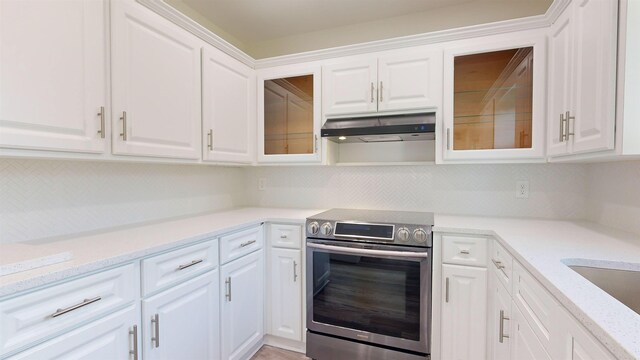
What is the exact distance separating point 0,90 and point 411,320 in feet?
7.23

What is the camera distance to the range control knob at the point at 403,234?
1751 millimetres

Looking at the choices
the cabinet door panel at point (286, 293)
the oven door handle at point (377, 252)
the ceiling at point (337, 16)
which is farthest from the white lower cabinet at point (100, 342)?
the ceiling at point (337, 16)

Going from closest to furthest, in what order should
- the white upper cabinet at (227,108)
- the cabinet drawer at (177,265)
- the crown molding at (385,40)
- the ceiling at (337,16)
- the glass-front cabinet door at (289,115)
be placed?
1. the cabinet drawer at (177,265)
2. the crown molding at (385,40)
3. the white upper cabinet at (227,108)
4. the ceiling at (337,16)
5. the glass-front cabinet door at (289,115)

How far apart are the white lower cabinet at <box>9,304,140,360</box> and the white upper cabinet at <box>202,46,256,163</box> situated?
42.6 inches

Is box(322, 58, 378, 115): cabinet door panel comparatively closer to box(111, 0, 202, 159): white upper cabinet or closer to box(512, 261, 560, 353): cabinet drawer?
box(111, 0, 202, 159): white upper cabinet

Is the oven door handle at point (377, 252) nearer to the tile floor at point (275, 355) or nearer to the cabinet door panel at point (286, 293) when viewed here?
the cabinet door panel at point (286, 293)

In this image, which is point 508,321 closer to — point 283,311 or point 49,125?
point 283,311

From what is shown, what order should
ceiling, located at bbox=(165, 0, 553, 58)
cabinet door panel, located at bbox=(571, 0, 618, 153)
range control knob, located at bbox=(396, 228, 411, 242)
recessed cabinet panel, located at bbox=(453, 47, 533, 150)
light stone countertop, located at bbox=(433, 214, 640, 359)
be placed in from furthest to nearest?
ceiling, located at bbox=(165, 0, 553, 58) < recessed cabinet panel, located at bbox=(453, 47, 533, 150) < range control knob, located at bbox=(396, 228, 411, 242) < cabinet door panel, located at bbox=(571, 0, 618, 153) < light stone countertop, located at bbox=(433, 214, 640, 359)

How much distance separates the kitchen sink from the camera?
1.09 m

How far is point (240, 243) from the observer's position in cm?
185

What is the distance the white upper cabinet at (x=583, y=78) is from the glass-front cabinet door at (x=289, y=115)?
1526 millimetres

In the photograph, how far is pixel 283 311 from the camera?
207 centimetres

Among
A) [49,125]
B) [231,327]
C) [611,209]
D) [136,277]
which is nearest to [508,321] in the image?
[611,209]

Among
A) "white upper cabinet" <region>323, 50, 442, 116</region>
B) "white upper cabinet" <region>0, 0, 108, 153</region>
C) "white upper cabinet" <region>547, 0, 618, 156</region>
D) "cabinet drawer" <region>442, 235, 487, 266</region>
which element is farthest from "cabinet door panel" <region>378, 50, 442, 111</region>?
"white upper cabinet" <region>0, 0, 108, 153</region>
